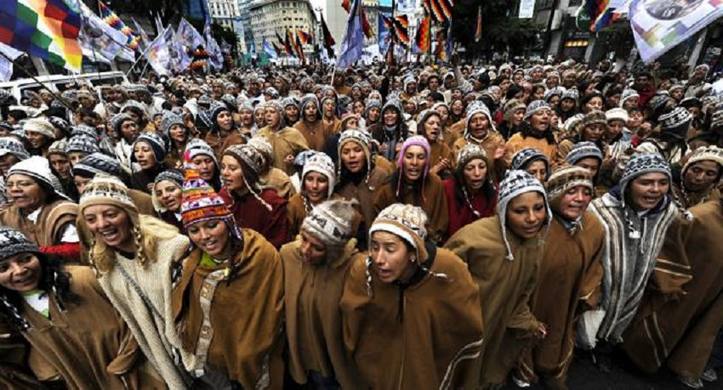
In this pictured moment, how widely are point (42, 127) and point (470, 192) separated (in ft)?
21.5

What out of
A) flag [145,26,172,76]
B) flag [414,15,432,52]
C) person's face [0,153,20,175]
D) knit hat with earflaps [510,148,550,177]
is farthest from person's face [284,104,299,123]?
flag [414,15,432,52]

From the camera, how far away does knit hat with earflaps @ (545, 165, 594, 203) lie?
246 centimetres

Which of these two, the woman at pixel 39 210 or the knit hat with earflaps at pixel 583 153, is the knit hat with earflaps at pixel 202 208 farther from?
the knit hat with earflaps at pixel 583 153

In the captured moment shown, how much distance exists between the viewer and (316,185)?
3.13 metres

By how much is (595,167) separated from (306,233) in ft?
10.7

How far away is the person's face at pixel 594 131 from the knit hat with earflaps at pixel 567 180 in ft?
8.98

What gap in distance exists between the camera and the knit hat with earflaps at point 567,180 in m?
2.46

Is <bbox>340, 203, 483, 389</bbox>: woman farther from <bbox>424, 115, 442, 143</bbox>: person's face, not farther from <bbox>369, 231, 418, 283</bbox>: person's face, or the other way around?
<bbox>424, 115, 442, 143</bbox>: person's face

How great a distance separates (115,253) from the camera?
7.75 ft

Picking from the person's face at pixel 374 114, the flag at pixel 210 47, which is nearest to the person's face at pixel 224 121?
the person's face at pixel 374 114

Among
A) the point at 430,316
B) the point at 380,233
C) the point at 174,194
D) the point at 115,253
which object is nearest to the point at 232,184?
the point at 174,194

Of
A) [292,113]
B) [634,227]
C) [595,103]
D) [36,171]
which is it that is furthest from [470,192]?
[292,113]

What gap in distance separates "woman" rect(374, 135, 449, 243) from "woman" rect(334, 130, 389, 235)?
12cm

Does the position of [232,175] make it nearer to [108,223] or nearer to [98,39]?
[108,223]
